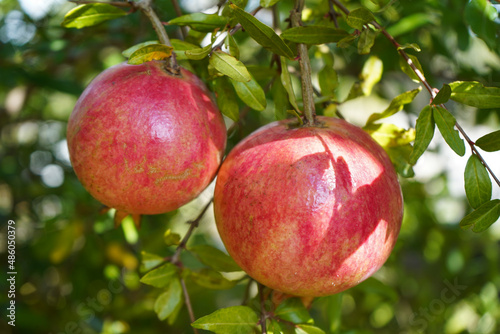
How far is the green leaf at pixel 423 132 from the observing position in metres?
0.74

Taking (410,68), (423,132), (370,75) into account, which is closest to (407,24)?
(370,75)

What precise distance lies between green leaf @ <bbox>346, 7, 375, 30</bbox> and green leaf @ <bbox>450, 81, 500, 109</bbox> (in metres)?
0.19

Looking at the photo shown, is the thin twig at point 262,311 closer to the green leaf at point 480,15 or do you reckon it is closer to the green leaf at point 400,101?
the green leaf at point 400,101

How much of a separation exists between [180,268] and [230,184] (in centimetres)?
33

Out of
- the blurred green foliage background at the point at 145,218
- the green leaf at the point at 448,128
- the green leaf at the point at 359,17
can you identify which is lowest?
the blurred green foliage background at the point at 145,218

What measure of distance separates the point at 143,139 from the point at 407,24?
902 mm

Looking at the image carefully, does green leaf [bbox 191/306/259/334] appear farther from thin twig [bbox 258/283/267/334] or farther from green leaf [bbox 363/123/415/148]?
green leaf [bbox 363/123/415/148]

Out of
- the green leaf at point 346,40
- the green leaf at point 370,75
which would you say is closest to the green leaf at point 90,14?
the green leaf at point 346,40

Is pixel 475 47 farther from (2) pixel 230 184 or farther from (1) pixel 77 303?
(1) pixel 77 303

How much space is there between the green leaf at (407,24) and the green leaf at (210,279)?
81cm

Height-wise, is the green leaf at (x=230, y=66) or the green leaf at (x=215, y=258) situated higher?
the green leaf at (x=230, y=66)

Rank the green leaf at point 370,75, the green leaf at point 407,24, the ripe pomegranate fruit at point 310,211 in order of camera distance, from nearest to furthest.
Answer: the ripe pomegranate fruit at point 310,211 < the green leaf at point 370,75 < the green leaf at point 407,24

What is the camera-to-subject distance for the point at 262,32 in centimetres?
75

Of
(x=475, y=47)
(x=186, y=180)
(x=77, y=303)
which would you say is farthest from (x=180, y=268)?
(x=475, y=47)
